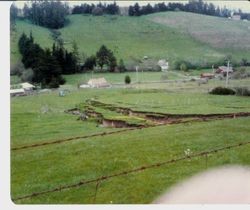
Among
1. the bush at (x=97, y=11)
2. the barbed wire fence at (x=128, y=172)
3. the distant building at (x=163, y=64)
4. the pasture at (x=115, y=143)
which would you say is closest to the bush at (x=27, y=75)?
the pasture at (x=115, y=143)

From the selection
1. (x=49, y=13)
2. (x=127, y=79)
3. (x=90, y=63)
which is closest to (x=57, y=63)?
(x=90, y=63)

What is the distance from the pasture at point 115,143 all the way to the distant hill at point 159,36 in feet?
0.56

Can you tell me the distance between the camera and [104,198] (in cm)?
317

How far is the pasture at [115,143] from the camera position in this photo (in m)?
3.16

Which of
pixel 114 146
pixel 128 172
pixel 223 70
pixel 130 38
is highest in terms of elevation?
pixel 130 38

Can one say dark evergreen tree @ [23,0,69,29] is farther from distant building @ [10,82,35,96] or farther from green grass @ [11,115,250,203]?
green grass @ [11,115,250,203]

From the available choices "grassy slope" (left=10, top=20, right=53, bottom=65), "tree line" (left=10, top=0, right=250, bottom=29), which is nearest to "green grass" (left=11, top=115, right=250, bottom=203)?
"grassy slope" (left=10, top=20, right=53, bottom=65)

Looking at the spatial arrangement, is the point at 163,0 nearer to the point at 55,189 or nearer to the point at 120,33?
the point at 120,33

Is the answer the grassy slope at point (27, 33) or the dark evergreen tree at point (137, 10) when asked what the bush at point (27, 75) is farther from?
the dark evergreen tree at point (137, 10)

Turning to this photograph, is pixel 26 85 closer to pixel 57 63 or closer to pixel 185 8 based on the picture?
pixel 57 63

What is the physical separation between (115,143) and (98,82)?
14.2 inches

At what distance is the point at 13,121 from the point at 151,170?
0.80m

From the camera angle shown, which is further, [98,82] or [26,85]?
[98,82]

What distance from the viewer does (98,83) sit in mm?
3303
